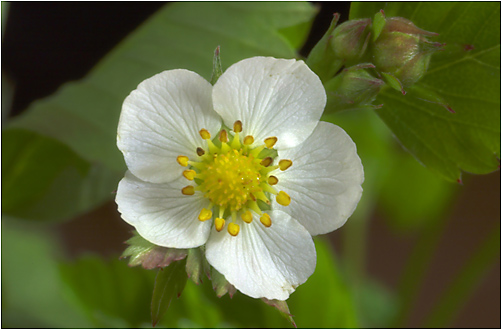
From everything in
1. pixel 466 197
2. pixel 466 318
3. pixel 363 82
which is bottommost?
pixel 466 318

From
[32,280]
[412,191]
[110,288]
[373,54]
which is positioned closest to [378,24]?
[373,54]

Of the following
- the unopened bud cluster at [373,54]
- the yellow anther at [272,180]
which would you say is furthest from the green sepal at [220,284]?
the unopened bud cluster at [373,54]

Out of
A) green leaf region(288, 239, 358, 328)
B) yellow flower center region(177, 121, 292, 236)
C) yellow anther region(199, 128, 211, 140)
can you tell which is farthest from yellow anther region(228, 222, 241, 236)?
A: green leaf region(288, 239, 358, 328)

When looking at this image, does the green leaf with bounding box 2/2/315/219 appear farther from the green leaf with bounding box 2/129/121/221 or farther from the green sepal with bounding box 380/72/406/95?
the green sepal with bounding box 380/72/406/95

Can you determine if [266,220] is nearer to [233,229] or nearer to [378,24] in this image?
[233,229]

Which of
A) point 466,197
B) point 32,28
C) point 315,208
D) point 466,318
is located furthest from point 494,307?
point 32,28

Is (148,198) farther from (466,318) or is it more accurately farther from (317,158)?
(466,318)
